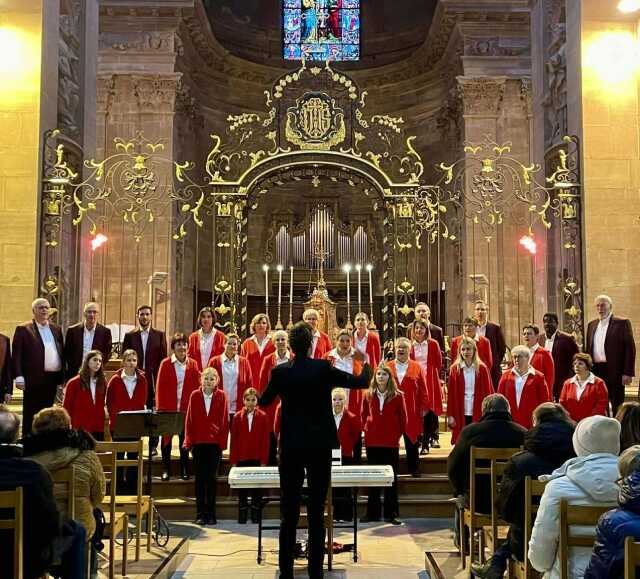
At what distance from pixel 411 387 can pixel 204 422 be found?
2.42 m

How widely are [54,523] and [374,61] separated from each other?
24.0 meters

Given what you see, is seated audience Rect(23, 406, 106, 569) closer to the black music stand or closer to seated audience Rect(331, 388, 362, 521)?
the black music stand

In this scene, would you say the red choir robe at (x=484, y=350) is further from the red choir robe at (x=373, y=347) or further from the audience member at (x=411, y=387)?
the audience member at (x=411, y=387)

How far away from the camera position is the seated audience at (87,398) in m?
9.62

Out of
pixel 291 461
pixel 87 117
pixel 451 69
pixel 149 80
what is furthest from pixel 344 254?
pixel 291 461

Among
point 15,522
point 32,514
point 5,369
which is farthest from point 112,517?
point 5,369

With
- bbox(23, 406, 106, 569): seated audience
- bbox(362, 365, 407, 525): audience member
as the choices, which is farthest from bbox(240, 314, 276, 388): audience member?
bbox(23, 406, 106, 569): seated audience

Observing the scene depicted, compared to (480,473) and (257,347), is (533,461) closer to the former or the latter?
(480,473)

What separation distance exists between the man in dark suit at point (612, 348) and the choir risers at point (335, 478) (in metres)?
4.46

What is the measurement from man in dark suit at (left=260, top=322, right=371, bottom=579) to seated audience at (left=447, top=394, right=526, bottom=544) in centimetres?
144

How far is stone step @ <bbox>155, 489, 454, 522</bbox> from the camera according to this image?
9.74 meters

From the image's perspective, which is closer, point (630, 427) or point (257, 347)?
point (630, 427)

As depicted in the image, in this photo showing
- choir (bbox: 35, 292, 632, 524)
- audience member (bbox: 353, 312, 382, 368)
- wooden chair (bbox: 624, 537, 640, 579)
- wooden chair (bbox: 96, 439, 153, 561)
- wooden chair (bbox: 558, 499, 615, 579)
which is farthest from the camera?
audience member (bbox: 353, 312, 382, 368)

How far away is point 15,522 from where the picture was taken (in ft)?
15.3
